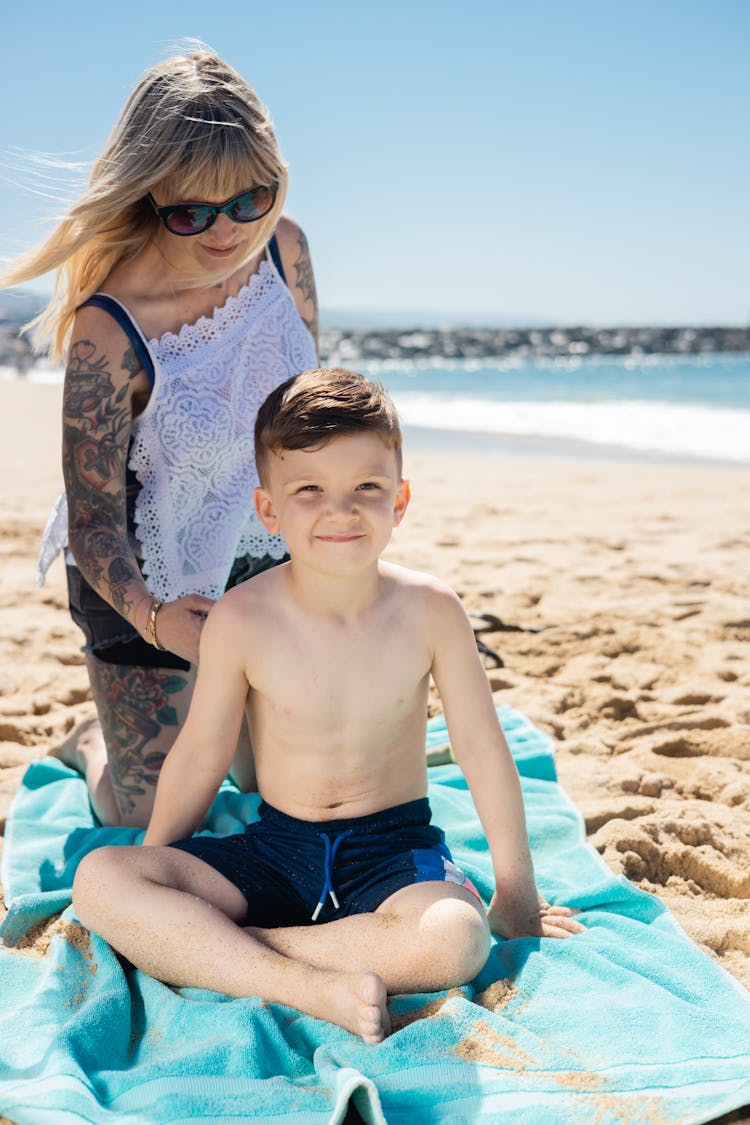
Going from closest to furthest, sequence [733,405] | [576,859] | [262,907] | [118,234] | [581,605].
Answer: [262,907] < [576,859] < [118,234] < [581,605] < [733,405]

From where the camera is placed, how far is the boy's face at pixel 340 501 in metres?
2.02

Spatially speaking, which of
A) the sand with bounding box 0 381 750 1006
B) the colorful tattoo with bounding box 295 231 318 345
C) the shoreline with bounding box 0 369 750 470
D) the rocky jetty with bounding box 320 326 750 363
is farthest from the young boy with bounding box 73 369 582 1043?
the rocky jetty with bounding box 320 326 750 363

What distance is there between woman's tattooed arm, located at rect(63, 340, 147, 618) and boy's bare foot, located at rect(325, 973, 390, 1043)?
4.03 ft

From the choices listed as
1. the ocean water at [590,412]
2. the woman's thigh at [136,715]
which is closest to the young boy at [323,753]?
the woman's thigh at [136,715]

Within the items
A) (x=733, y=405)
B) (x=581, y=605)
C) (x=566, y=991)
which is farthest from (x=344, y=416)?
(x=733, y=405)

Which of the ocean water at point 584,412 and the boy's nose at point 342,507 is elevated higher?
the boy's nose at point 342,507

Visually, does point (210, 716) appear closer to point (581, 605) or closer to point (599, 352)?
point (581, 605)

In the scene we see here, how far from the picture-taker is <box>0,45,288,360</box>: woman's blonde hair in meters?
2.55

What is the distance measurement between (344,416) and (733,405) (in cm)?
1281

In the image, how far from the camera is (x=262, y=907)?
2117 millimetres

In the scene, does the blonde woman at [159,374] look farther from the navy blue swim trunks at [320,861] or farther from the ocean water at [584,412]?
the ocean water at [584,412]

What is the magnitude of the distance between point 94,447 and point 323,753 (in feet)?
3.46

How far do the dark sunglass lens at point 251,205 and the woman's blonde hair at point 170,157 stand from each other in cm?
2

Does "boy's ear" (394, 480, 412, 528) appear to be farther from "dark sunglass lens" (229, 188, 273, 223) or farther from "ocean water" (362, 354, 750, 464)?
"ocean water" (362, 354, 750, 464)
